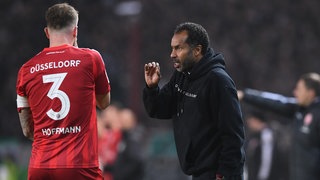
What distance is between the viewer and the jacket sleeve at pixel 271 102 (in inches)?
349

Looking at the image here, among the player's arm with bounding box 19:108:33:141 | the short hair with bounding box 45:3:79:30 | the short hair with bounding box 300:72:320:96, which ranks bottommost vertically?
the short hair with bounding box 300:72:320:96

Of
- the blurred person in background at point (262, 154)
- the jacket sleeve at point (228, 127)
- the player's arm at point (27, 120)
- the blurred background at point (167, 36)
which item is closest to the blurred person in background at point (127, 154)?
the blurred person in background at point (262, 154)

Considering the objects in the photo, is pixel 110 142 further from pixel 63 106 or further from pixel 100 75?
pixel 63 106

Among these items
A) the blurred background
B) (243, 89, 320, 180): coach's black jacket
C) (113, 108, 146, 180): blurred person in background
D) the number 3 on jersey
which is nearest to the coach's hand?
the number 3 on jersey

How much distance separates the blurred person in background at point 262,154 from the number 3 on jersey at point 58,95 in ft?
24.3

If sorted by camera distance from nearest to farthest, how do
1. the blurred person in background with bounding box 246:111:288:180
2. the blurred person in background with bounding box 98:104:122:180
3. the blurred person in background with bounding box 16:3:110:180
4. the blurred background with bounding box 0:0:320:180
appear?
the blurred person in background with bounding box 16:3:110:180
the blurred person in background with bounding box 98:104:122:180
the blurred person in background with bounding box 246:111:288:180
the blurred background with bounding box 0:0:320:180

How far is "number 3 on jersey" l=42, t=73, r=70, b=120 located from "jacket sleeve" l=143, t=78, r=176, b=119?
0.69m

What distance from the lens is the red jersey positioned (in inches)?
225

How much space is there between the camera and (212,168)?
18.9 ft

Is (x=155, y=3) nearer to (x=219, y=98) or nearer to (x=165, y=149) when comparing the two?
(x=165, y=149)

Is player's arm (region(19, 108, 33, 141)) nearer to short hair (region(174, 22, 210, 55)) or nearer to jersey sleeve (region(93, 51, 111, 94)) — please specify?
jersey sleeve (region(93, 51, 111, 94))

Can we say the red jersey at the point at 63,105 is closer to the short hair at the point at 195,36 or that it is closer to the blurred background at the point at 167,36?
the short hair at the point at 195,36

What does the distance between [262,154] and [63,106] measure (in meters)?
7.45

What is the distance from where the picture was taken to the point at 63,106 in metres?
5.73
